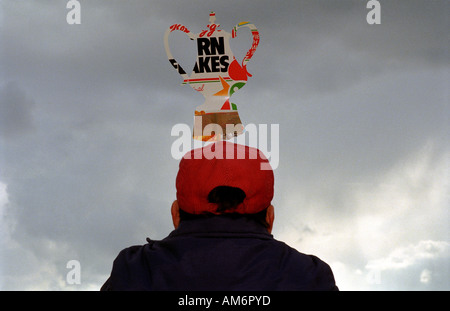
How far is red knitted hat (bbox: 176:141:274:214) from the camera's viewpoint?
2.04m

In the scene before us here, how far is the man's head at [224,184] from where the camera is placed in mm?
2039

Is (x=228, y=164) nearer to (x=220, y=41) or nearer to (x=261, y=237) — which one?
(x=261, y=237)

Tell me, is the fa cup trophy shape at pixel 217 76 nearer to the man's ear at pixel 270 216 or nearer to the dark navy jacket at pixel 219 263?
the man's ear at pixel 270 216

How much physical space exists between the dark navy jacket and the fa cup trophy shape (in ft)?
11.8

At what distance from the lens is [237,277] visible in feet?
6.25

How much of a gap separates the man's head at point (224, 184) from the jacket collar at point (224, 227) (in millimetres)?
30

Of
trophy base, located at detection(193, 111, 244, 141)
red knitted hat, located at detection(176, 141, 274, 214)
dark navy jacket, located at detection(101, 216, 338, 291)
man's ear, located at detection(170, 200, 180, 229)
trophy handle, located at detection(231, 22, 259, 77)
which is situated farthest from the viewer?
trophy handle, located at detection(231, 22, 259, 77)

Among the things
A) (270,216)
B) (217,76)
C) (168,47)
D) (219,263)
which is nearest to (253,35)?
(217,76)

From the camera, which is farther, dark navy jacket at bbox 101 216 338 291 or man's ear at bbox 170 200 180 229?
man's ear at bbox 170 200 180 229

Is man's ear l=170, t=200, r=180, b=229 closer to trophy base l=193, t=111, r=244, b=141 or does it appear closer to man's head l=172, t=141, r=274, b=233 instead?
man's head l=172, t=141, r=274, b=233

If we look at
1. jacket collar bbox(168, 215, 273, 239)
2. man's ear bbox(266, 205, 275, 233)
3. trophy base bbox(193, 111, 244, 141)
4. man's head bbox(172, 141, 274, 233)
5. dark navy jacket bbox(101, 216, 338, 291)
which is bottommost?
dark navy jacket bbox(101, 216, 338, 291)

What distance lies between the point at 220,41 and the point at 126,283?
4.05 metres

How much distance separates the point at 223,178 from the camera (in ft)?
6.71

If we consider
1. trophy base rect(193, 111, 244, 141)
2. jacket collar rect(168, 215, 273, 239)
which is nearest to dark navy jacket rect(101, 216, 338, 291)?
jacket collar rect(168, 215, 273, 239)
